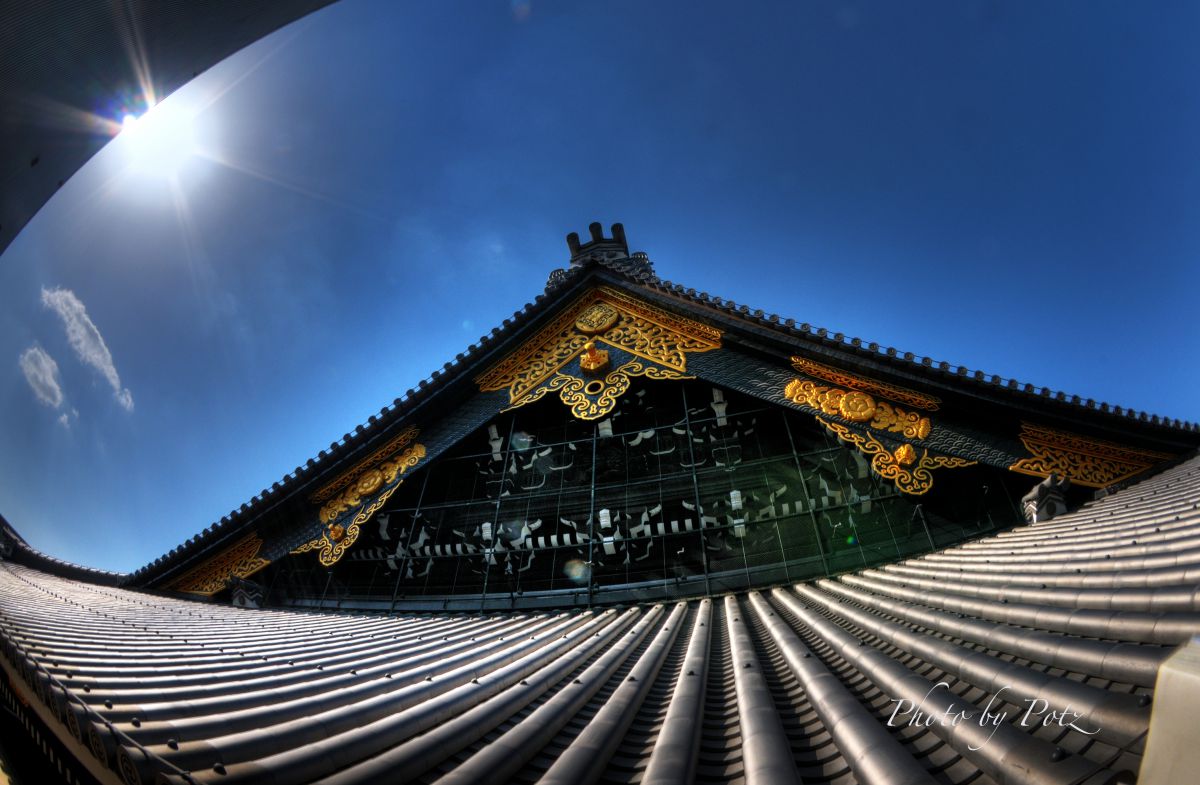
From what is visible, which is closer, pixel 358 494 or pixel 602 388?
pixel 602 388

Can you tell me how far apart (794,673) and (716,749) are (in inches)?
44.8

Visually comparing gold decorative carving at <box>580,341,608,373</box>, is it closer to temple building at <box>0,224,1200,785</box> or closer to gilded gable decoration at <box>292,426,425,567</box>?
temple building at <box>0,224,1200,785</box>

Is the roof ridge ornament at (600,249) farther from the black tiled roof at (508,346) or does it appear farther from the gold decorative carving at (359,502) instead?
the gold decorative carving at (359,502)

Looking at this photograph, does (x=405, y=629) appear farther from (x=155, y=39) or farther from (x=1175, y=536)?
(x=1175, y=536)

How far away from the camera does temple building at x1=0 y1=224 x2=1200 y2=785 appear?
73.0 inches

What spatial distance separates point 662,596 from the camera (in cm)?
771

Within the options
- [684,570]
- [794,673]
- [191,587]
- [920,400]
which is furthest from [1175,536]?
[191,587]

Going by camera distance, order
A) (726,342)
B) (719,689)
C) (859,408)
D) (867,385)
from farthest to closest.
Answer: (726,342) → (867,385) → (859,408) → (719,689)

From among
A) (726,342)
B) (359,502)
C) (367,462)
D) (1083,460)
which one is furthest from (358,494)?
(1083,460)

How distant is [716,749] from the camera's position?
2.11 metres

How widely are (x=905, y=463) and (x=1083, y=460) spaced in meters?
2.13

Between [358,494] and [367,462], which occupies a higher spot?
[367,462]

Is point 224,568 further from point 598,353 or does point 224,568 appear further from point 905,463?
point 905,463

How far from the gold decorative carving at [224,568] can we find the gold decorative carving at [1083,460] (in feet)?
40.5
